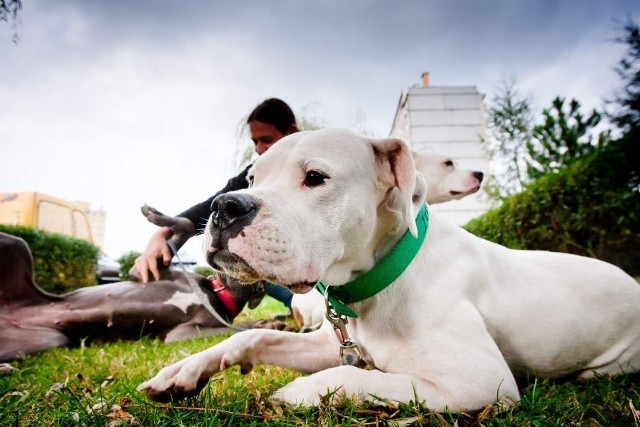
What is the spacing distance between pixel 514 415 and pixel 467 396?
0.18 m

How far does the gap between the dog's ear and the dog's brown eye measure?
1.06ft

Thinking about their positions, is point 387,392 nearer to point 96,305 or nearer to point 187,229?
point 187,229

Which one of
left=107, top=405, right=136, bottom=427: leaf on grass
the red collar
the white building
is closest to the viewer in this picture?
left=107, top=405, right=136, bottom=427: leaf on grass

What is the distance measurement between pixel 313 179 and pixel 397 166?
40 cm

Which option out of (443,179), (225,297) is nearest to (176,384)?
(225,297)

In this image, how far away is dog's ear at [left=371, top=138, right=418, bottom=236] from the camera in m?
1.67

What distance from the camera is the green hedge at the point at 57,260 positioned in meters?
6.88

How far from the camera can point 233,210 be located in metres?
1.43

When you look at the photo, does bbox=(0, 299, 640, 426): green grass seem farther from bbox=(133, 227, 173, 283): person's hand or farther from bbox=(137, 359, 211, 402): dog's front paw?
bbox=(133, 227, 173, 283): person's hand

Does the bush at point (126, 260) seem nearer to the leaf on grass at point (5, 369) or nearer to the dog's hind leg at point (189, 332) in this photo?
the dog's hind leg at point (189, 332)

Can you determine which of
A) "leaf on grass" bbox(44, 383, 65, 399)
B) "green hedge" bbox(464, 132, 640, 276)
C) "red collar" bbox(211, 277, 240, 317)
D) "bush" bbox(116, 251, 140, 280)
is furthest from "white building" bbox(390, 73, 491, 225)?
"leaf on grass" bbox(44, 383, 65, 399)

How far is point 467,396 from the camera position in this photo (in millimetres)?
1426

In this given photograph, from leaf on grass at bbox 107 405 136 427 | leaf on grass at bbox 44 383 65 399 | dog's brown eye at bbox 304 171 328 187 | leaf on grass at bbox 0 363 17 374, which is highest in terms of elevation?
dog's brown eye at bbox 304 171 328 187

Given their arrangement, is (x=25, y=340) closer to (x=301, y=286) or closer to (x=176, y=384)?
(x=176, y=384)
